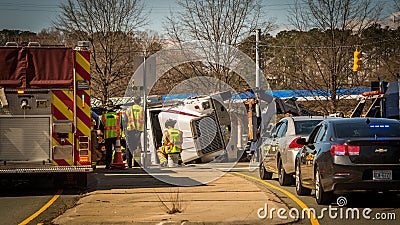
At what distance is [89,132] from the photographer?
15.3 meters

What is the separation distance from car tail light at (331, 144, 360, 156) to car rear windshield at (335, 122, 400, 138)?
449mm

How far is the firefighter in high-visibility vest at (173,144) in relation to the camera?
80.4ft

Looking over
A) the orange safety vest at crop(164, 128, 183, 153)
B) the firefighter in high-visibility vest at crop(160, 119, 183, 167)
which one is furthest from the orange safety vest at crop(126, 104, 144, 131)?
the orange safety vest at crop(164, 128, 183, 153)

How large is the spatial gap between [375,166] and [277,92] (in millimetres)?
34035

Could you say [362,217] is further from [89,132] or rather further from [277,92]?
[277,92]

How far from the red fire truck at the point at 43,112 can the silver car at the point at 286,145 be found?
14.9ft

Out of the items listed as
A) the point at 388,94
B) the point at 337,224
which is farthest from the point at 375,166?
the point at 388,94

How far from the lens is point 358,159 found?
11625 mm

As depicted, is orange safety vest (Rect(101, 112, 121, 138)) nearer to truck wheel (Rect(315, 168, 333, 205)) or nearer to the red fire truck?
the red fire truck

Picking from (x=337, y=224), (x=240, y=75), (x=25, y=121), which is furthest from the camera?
(x=240, y=75)

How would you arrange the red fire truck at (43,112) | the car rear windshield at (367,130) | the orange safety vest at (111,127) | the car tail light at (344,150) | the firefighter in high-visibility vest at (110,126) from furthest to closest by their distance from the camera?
1. the orange safety vest at (111,127)
2. the firefighter in high-visibility vest at (110,126)
3. the red fire truck at (43,112)
4. the car rear windshield at (367,130)
5. the car tail light at (344,150)

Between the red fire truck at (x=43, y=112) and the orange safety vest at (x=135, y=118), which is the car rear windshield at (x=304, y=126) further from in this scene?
the orange safety vest at (x=135, y=118)

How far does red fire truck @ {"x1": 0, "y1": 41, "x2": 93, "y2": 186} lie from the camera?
1489 cm

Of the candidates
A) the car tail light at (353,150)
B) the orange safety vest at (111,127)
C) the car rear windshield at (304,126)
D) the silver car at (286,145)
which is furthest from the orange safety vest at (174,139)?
the car tail light at (353,150)
